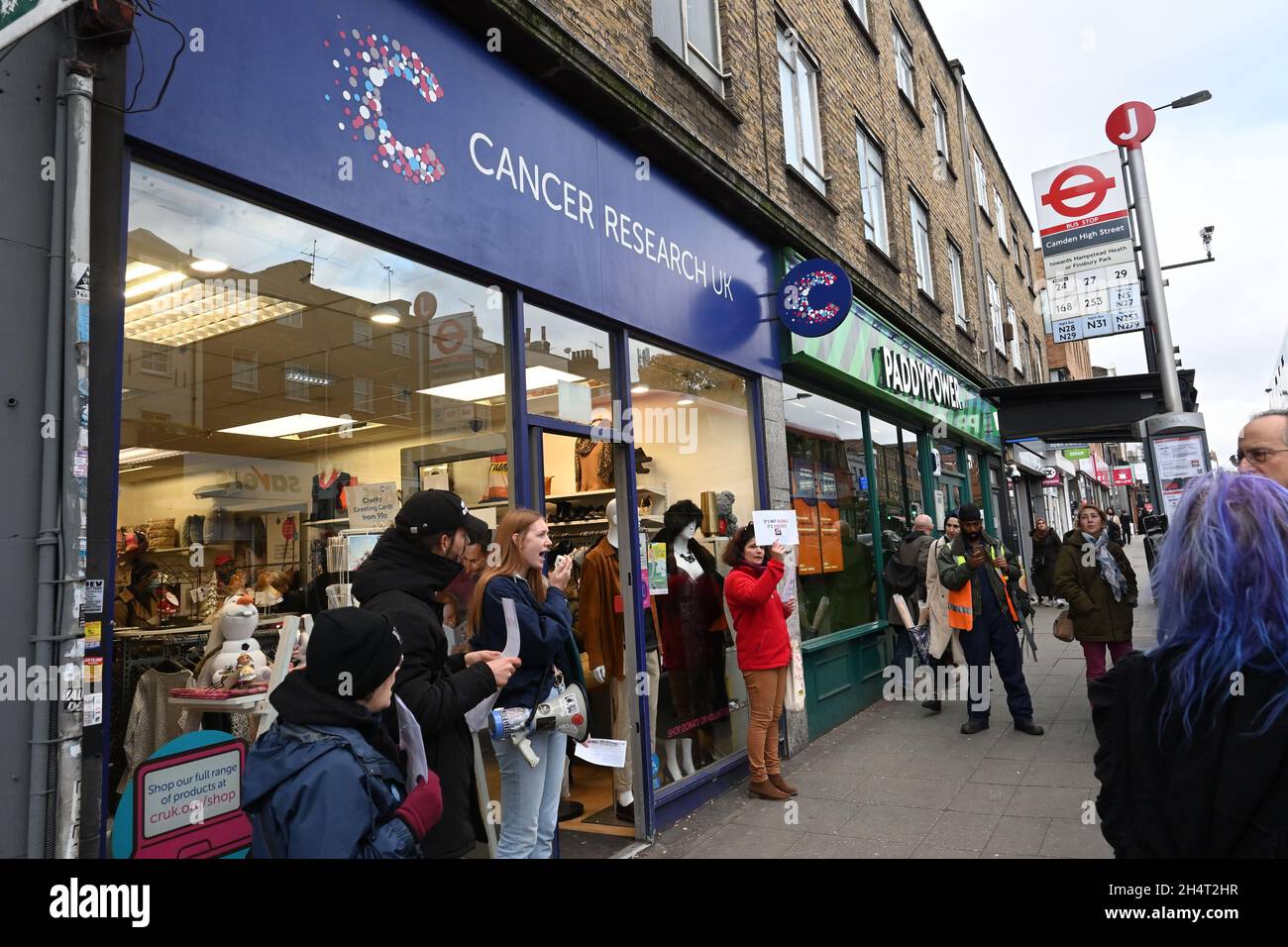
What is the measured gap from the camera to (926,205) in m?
14.4

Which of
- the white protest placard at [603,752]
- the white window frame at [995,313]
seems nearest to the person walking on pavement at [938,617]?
the white protest placard at [603,752]

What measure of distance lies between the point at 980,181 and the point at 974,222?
7.64ft

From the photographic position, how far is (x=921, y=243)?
14.2 meters

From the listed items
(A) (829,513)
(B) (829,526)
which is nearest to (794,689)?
(B) (829,526)

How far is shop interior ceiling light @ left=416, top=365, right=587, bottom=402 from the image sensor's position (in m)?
5.02

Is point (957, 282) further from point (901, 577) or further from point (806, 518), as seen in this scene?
point (806, 518)

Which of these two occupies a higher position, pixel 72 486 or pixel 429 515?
pixel 72 486

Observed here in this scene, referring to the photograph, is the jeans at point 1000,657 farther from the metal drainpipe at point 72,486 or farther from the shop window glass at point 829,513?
the metal drainpipe at point 72,486

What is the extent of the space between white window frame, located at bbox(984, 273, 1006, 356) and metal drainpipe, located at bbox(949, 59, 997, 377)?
0.40 meters

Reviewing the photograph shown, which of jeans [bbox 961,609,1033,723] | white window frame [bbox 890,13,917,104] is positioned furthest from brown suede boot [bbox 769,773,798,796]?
white window frame [bbox 890,13,917,104]

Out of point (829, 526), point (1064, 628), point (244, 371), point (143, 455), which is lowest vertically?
→ point (1064, 628)

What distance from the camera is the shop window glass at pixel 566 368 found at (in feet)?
16.9

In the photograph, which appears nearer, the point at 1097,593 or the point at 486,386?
the point at 486,386

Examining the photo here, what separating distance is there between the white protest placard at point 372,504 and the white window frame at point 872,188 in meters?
8.07
